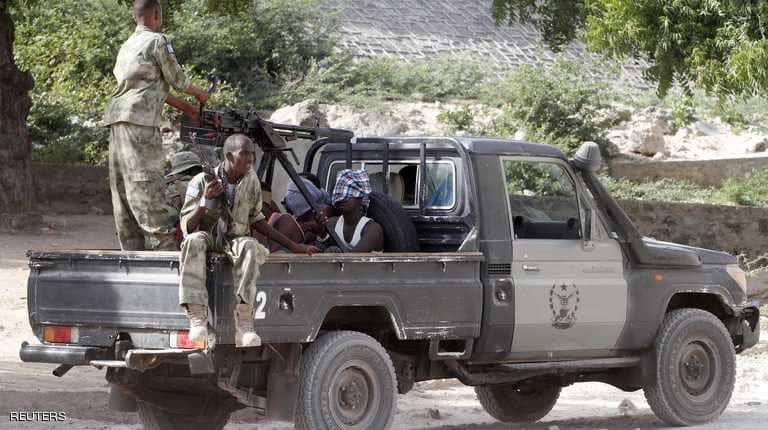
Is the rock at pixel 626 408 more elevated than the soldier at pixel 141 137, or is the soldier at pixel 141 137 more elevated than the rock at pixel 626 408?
the soldier at pixel 141 137

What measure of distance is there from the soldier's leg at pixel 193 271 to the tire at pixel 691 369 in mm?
3721

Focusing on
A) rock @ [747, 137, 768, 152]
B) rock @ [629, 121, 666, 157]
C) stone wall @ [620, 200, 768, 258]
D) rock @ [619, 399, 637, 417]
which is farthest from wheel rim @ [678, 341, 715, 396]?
rock @ [747, 137, 768, 152]

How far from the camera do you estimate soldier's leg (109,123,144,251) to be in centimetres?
702

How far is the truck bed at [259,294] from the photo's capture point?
6359 mm

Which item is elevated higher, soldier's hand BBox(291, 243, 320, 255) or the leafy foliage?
the leafy foliage

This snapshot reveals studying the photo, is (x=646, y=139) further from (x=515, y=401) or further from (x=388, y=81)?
(x=515, y=401)

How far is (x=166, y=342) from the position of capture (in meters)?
6.40

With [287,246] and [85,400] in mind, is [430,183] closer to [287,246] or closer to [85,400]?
[287,246]

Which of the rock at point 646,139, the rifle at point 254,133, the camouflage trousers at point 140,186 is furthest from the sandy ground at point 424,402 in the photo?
the rock at point 646,139

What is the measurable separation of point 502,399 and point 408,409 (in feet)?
2.75

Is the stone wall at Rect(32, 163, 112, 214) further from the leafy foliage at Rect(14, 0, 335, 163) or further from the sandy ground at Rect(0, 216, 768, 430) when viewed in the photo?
the sandy ground at Rect(0, 216, 768, 430)

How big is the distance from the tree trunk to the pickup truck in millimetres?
9408

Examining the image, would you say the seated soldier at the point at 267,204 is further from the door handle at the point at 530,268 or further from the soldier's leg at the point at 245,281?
the door handle at the point at 530,268

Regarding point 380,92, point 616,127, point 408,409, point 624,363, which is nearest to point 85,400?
point 408,409
